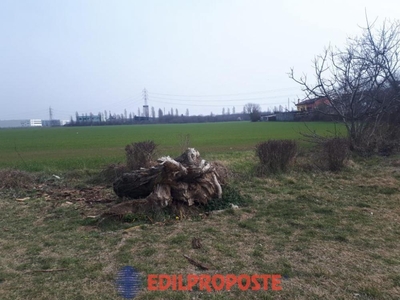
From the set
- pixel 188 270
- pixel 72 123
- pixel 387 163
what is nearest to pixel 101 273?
pixel 188 270

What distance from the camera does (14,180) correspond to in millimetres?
9336

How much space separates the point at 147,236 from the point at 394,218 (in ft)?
14.8

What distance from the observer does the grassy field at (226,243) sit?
3.41 meters

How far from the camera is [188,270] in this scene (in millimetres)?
3834

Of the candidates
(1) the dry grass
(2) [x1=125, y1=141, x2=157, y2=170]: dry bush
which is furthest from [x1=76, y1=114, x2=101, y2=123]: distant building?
(1) the dry grass

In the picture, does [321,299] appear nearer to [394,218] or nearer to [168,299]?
[168,299]

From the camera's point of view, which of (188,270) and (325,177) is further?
(325,177)

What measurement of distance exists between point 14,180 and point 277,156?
849cm

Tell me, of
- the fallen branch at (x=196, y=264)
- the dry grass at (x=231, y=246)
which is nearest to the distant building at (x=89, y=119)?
the dry grass at (x=231, y=246)

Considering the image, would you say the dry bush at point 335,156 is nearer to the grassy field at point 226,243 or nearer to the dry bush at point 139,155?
the grassy field at point 226,243

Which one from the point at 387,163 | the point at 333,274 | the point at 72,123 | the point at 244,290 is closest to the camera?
the point at 244,290

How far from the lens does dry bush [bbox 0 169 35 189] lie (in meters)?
9.15

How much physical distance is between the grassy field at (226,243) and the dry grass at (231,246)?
0.6 inches

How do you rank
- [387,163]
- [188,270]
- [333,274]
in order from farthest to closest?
1. [387,163]
2. [188,270]
3. [333,274]
